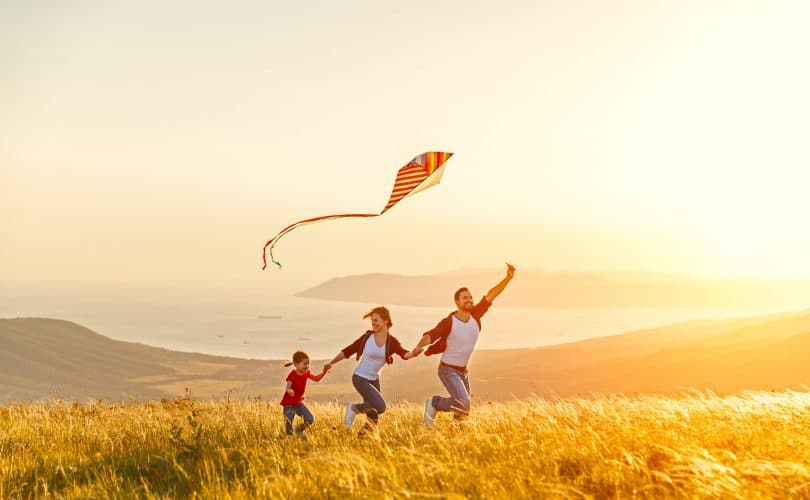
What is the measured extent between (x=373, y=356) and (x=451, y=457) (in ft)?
12.1

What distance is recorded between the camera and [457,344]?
9.88 m

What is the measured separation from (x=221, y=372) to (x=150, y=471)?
14204 centimetres

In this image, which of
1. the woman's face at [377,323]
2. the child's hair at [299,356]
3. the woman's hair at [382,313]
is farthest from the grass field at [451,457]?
the woman's hair at [382,313]

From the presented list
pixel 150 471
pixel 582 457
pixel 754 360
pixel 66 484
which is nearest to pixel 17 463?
pixel 66 484

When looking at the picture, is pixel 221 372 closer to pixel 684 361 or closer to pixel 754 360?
pixel 684 361

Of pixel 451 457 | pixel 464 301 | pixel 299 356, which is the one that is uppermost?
pixel 464 301

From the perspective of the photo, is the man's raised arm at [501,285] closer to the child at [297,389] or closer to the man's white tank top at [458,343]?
the man's white tank top at [458,343]

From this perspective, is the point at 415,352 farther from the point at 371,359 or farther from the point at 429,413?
the point at 429,413

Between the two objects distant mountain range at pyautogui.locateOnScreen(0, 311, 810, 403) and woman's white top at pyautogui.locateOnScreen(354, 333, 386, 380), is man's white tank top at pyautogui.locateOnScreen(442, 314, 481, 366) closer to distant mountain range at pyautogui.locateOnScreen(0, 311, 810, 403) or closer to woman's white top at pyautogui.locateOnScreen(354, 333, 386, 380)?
woman's white top at pyautogui.locateOnScreen(354, 333, 386, 380)

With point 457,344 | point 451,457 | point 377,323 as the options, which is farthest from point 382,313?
point 451,457

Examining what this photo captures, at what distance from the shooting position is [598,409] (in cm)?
901

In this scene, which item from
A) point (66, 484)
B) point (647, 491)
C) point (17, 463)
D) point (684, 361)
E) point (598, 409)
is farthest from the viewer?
point (684, 361)

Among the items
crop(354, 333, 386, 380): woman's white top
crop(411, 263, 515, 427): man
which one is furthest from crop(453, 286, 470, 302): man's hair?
crop(354, 333, 386, 380): woman's white top

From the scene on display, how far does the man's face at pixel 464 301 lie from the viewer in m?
9.85
